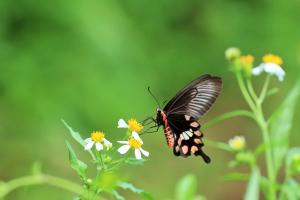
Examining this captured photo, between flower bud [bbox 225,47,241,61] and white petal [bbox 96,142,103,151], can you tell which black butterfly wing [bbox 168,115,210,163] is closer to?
flower bud [bbox 225,47,241,61]

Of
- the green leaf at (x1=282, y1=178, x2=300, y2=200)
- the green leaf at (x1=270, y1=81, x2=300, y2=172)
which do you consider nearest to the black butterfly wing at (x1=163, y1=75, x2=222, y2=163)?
the green leaf at (x1=270, y1=81, x2=300, y2=172)

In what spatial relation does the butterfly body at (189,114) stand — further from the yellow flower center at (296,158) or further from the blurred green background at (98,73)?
the blurred green background at (98,73)

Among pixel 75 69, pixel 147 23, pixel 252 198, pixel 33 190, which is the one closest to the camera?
pixel 252 198

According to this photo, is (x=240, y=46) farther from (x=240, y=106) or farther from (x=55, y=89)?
(x=55, y=89)

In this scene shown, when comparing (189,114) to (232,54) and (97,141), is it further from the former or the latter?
(97,141)

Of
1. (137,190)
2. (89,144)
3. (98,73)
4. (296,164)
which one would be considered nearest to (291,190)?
(296,164)

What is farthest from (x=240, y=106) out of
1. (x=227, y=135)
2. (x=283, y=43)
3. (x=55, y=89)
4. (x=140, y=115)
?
(x=55, y=89)

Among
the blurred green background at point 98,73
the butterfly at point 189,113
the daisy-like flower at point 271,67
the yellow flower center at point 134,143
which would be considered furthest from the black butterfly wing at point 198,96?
the blurred green background at point 98,73
